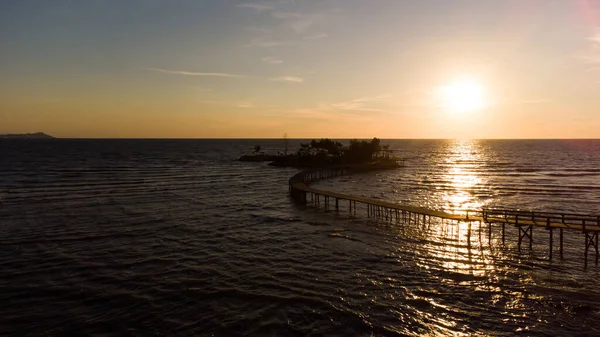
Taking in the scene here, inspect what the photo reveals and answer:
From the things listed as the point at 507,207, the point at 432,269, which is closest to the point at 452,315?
the point at 432,269

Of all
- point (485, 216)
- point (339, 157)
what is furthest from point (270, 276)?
point (339, 157)

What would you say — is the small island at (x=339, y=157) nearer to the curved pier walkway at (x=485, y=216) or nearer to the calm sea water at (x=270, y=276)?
the curved pier walkway at (x=485, y=216)

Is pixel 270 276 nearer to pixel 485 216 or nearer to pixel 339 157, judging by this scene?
pixel 485 216

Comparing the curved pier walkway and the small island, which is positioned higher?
the small island

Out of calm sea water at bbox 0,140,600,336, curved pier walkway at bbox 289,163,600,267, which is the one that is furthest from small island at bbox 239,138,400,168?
calm sea water at bbox 0,140,600,336

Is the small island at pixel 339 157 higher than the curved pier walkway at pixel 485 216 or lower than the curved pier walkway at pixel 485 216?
higher

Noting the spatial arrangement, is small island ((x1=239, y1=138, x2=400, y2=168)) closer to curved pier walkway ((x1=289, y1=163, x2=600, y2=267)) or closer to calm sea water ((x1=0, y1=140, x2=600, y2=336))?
curved pier walkway ((x1=289, y1=163, x2=600, y2=267))

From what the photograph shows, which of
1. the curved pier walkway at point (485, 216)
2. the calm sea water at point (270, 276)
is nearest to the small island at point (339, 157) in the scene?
the curved pier walkway at point (485, 216)

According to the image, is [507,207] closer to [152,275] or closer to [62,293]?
[152,275]

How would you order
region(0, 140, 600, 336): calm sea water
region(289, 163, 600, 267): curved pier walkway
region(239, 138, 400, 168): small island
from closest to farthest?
Result: region(0, 140, 600, 336): calm sea water
region(289, 163, 600, 267): curved pier walkway
region(239, 138, 400, 168): small island

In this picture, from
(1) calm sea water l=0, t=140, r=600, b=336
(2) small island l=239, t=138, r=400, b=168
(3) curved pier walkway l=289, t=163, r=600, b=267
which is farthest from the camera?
(2) small island l=239, t=138, r=400, b=168
